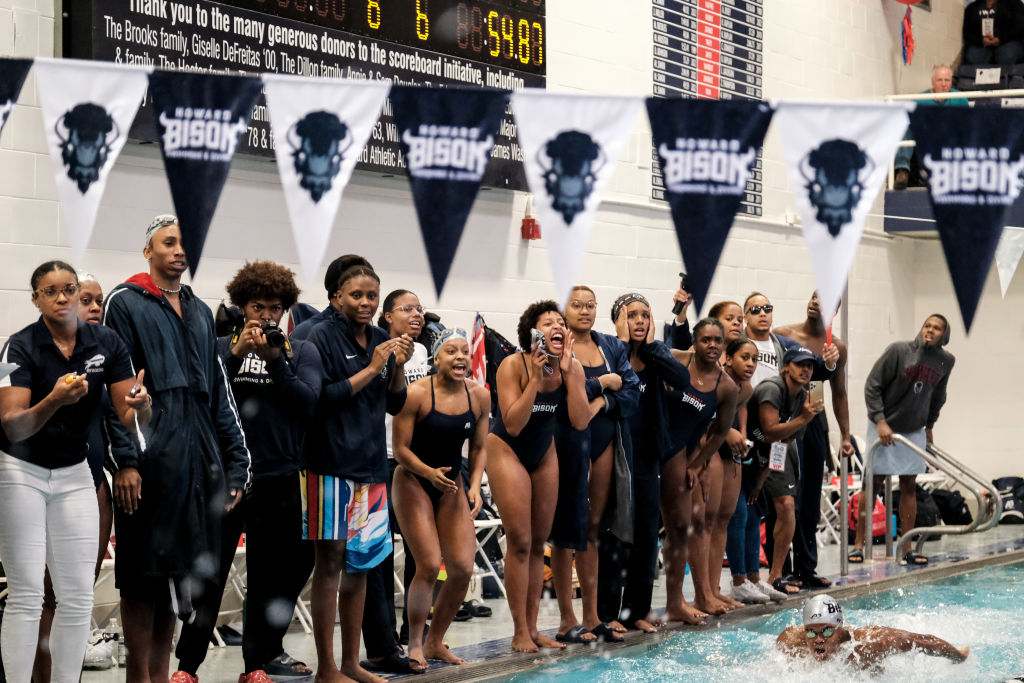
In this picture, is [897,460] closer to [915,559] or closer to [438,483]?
[915,559]

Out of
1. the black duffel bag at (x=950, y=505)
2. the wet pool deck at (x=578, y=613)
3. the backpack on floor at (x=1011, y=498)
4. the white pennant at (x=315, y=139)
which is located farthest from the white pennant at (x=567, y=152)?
the backpack on floor at (x=1011, y=498)

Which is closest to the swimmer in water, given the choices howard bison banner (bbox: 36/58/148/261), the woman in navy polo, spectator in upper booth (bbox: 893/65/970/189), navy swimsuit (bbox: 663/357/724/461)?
navy swimsuit (bbox: 663/357/724/461)

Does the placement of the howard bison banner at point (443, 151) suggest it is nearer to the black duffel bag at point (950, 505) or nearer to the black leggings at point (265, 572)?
the black leggings at point (265, 572)

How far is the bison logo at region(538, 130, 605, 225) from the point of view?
4594 millimetres

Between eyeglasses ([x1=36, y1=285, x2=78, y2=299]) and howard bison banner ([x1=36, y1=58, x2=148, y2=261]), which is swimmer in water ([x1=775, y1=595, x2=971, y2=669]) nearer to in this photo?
eyeglasses ([x1=36, y1=285, x2=78, y2=299])

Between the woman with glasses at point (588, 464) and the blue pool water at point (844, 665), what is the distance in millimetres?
322

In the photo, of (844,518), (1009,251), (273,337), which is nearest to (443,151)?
(273,337)

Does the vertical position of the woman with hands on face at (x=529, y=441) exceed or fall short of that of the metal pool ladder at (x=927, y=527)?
it exceeds it

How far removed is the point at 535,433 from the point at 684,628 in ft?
5.01

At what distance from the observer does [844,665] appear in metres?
6.38

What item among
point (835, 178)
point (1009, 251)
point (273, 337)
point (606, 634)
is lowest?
point (606, 634)

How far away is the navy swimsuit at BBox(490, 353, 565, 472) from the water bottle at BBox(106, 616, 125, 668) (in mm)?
1991

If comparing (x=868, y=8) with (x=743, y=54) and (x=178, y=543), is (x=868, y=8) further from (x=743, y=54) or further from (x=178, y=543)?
(x=178, y=543)

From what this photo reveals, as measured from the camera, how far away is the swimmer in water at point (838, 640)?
20.4 ft
